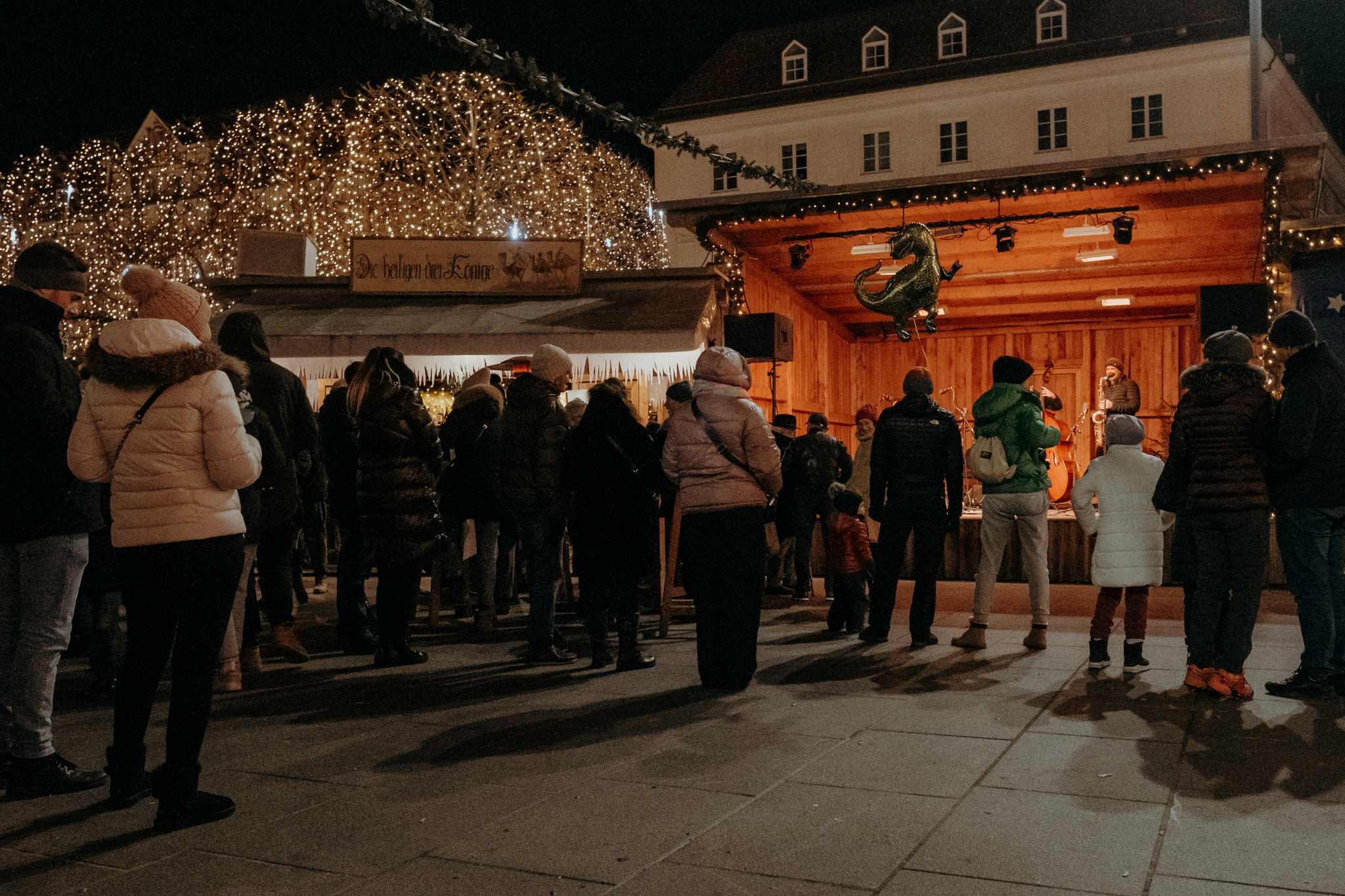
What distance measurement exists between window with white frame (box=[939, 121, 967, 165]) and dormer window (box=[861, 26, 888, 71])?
3569 millimetres

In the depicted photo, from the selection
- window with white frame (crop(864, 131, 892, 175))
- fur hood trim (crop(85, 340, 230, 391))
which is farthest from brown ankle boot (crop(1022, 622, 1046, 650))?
window with white frame (crop(864, 131, 892, 175))

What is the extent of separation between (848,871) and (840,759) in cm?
125

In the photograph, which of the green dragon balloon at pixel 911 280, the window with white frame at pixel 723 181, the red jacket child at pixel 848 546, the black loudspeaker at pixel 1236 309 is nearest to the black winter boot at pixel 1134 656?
the red jacket child at pixel 848 546

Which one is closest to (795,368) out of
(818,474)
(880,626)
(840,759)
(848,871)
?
(818,474)

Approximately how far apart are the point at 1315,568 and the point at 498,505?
503cm

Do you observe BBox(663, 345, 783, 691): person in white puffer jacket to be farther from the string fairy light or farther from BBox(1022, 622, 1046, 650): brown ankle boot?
the string fairy light

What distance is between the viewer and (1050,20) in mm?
33312

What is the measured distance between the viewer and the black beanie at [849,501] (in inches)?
306

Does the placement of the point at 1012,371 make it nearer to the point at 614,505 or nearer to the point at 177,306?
the point at 614,505

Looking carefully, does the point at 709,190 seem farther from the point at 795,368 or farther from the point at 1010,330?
the point at 795,368

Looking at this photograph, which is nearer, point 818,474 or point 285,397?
point 285,397

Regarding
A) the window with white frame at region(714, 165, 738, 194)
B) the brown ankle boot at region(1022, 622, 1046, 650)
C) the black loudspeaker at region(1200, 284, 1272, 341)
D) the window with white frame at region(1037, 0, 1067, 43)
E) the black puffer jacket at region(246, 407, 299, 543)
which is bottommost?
the brown ankle boot at region(1022, 622, 1046, 650)

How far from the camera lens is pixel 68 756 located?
4480 mm

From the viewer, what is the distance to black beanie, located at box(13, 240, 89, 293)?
160 inches
